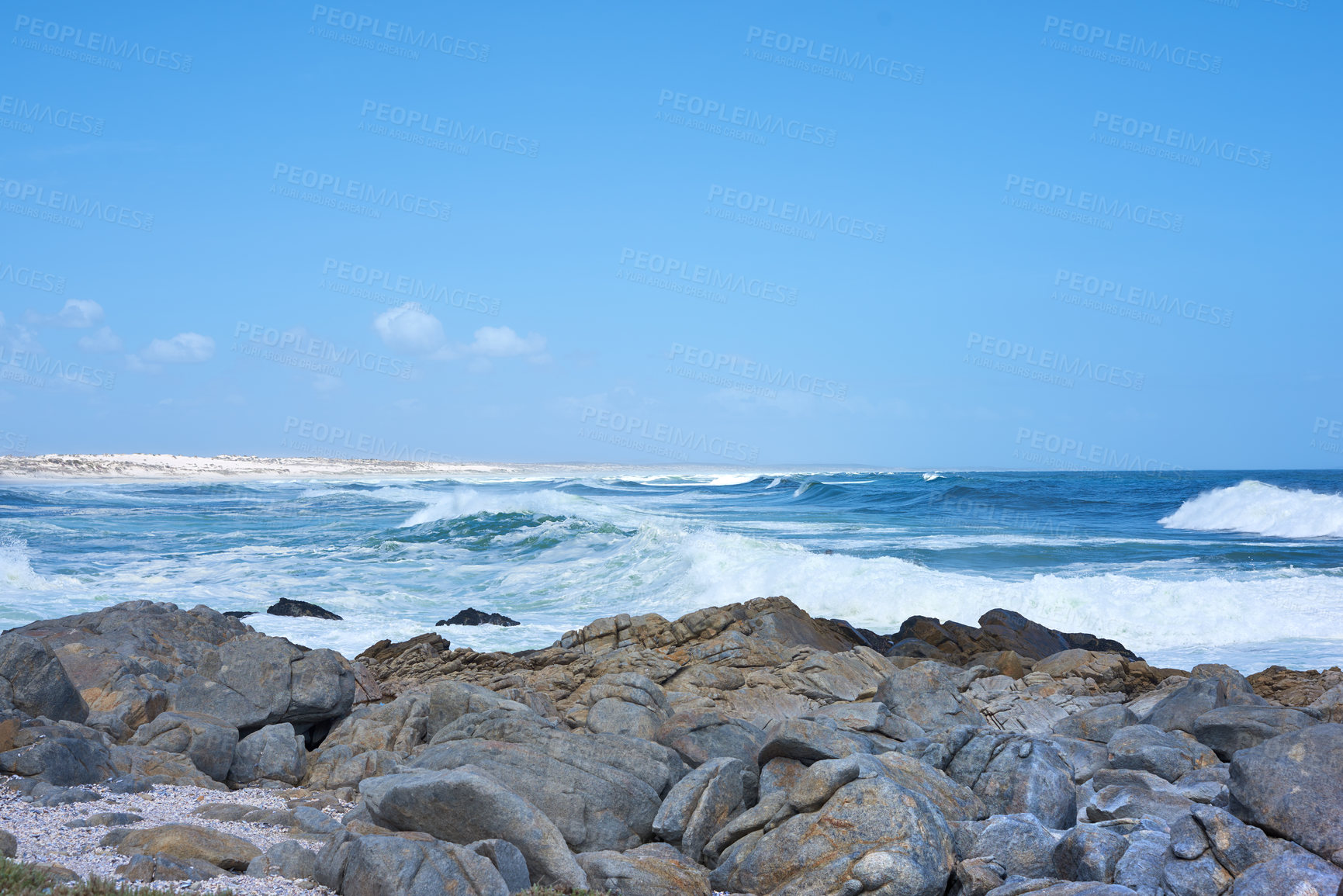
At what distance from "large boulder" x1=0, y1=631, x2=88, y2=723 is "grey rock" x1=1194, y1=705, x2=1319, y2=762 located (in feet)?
31.0

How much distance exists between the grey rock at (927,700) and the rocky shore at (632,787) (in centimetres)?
3

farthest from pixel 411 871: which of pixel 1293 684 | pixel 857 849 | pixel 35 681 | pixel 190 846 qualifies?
pixel 1293 684

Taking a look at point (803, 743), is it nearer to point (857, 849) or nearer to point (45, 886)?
point (857, 849)

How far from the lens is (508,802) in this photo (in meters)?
5.51

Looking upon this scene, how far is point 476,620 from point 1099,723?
10.6 metres

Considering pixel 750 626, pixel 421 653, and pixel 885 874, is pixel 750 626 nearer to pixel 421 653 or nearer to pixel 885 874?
pixel 421 653

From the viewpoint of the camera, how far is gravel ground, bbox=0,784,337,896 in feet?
15.5

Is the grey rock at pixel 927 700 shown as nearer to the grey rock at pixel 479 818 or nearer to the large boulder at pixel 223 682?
the grey rock at pixel 479 818

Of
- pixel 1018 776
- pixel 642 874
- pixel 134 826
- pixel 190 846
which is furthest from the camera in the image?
pixel 1018 776

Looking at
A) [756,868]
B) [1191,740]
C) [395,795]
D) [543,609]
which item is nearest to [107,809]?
[395,795]

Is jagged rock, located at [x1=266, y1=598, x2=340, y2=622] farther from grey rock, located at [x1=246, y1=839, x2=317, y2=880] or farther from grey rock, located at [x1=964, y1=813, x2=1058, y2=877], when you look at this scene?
grey rock, located at [x1=964, y1=813, x2=1058, y2=877]

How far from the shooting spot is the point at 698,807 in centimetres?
640

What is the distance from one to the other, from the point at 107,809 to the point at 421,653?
745cm

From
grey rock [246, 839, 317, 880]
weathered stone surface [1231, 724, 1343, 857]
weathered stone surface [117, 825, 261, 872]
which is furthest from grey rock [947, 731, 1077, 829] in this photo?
weathered stone surface [117, 825, 261, 872]
